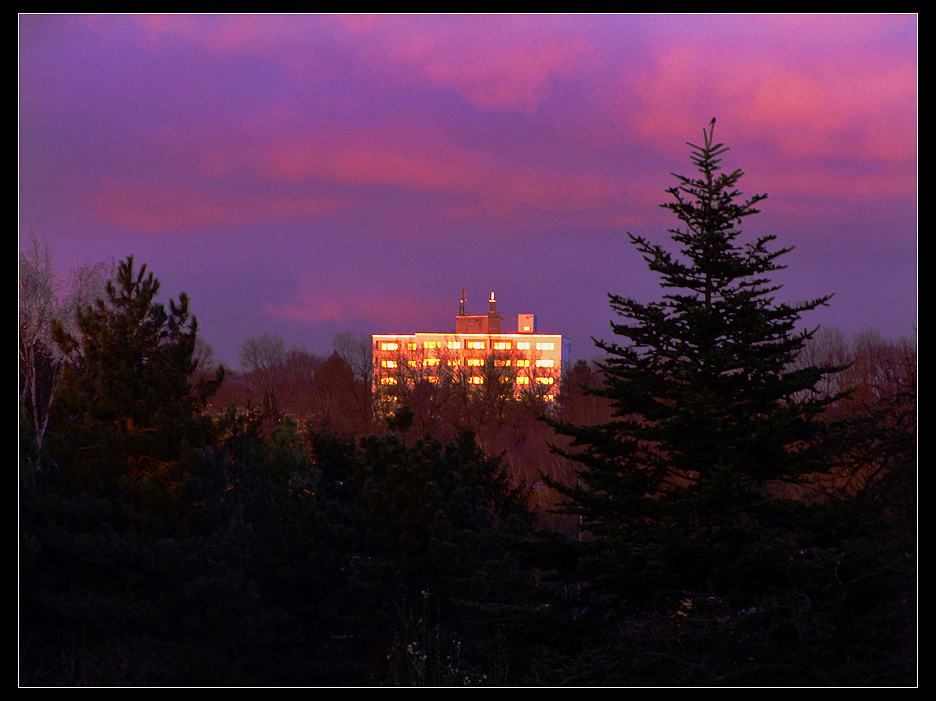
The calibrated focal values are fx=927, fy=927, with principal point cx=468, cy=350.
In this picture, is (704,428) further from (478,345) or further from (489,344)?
(478,345)

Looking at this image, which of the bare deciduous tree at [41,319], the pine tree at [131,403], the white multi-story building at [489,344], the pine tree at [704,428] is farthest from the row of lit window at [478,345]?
the pine tree at [704,428]

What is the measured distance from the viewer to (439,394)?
69.6m

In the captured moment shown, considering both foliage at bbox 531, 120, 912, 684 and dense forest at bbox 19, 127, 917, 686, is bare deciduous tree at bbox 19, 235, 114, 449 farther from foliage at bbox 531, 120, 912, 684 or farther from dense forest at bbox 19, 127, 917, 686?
foliage at bbox 531, 120, 912, 684

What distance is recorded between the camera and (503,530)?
670 inches

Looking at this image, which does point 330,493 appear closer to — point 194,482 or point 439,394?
point 194,482

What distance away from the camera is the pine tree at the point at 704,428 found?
563 inches

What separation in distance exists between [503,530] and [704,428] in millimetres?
4275

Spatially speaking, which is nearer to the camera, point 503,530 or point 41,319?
point 503,530

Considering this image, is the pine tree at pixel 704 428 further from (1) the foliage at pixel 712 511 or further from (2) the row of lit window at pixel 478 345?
(2) the row of lit window at pixel 478 345

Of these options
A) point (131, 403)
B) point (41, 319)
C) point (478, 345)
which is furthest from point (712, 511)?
point (478, 345)

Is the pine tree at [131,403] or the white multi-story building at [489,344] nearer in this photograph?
the pine tree at [131,403]

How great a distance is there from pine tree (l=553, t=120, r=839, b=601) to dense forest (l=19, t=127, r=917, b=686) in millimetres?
50

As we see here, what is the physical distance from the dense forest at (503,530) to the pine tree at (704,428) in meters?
0.05

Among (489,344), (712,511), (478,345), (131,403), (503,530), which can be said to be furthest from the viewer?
(478,345)
